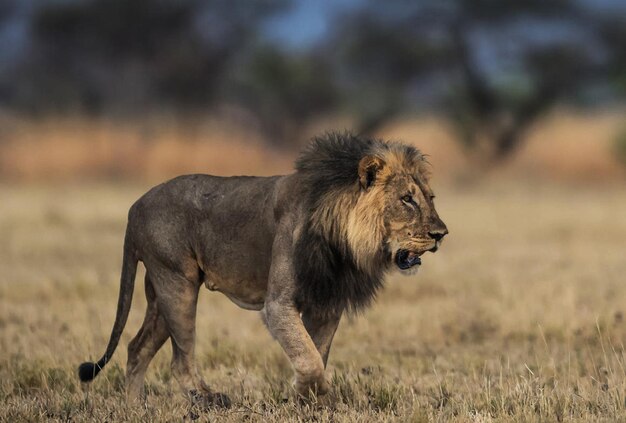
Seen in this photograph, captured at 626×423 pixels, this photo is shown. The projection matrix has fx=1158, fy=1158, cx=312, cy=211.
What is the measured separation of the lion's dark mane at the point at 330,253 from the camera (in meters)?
5.80

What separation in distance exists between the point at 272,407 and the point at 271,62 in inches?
1312

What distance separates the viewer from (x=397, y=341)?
8680mm

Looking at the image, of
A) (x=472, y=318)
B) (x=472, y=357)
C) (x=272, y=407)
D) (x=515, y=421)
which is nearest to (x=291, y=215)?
(x=272, y=407)

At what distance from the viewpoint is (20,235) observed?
15375 millimetres

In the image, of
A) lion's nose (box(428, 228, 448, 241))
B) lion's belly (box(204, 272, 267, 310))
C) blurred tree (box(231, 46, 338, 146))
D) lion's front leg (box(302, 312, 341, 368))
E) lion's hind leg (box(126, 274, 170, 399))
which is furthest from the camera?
blurred tree (box(231, 46, 338, 146))

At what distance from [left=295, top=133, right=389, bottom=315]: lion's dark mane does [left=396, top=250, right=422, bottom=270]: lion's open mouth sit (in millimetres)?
67

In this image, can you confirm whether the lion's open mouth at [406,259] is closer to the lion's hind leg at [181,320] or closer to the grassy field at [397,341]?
the grassy field at [397,341]

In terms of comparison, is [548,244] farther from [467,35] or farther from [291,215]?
[467,35]

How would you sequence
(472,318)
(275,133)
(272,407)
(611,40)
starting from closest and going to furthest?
(272,407) → (472,318) → (611,40) → (275,133)

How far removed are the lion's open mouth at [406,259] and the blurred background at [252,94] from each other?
24.0m

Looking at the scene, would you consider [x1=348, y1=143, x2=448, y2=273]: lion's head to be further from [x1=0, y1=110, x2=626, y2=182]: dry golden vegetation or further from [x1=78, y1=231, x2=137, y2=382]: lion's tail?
[x1=0, y1=110, x2=626, y2=182]: dry golden vegetation

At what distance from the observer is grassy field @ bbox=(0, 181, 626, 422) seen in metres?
5.90

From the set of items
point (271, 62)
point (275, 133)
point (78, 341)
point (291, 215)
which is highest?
point (271, 62)

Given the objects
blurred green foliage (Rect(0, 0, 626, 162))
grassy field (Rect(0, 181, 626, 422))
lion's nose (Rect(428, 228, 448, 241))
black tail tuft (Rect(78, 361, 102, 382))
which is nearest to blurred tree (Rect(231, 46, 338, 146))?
blurred green foliage (Rect(0, 0, 626, 162))
